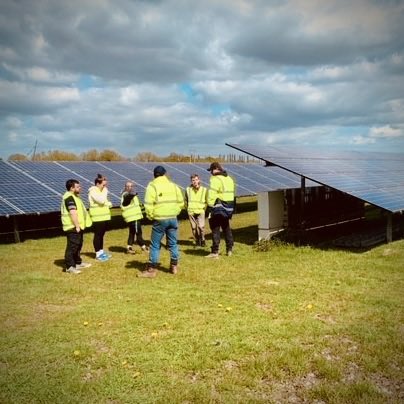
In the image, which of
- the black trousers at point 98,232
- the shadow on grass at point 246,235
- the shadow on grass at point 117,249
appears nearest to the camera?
the black trousers at point 98,232

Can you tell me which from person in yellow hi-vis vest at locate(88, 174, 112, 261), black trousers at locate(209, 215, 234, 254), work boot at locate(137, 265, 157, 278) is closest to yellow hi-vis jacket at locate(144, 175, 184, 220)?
work boot at locate(137, 265, 157, 278)

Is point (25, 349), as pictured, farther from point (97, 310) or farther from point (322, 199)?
point (322, 199)

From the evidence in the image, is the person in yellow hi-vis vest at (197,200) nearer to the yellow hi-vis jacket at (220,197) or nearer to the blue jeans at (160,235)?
the yellow hi-vis jacket at (220,197)

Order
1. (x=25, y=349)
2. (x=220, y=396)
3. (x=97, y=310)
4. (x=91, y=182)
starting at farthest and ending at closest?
(x=91, y=182), (x=97, y=310), (x=25, y=349), (x=220, y=396)

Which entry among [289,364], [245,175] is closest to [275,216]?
[289,364]

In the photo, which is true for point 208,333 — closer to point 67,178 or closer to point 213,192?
point 213,192

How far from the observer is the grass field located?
13.8 ft

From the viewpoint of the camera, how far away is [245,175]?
24.0 metres

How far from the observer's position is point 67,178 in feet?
53.7

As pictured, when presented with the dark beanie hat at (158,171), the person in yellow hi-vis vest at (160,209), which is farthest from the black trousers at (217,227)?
the dark beanie hat at (158,171)

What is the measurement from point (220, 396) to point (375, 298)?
3831mm

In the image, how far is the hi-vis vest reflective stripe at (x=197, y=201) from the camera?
1108cm

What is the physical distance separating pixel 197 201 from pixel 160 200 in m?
2.92

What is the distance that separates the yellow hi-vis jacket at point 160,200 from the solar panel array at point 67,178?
6.05 m
